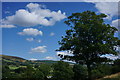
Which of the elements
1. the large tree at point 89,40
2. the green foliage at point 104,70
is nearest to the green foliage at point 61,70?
the green foliage at point 104,70

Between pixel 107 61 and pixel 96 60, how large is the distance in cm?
177

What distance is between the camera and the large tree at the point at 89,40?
2194 centimetres

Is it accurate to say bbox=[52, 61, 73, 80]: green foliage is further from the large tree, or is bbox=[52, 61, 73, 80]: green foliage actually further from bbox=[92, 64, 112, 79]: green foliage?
the large tree

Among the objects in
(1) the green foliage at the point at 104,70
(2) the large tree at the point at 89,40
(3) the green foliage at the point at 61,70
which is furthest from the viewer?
(3) the green foliage at the point at 61,70

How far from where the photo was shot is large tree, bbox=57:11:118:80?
2194 cm

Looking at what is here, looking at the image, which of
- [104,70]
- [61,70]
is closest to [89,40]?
[104,70]

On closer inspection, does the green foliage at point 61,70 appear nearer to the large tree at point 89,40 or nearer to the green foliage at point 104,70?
the green foliage at point 104,70

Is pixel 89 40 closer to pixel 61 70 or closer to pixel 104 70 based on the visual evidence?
pixel 104 70

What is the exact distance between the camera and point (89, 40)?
22.6 m

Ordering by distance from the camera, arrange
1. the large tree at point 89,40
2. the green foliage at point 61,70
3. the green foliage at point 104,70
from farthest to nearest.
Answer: the green foliage at point 61,70 → the green foliage at point 104,70 → the large tree at point 89,40

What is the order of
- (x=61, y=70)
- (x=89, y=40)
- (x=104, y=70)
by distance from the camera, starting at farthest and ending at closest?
(x=61, y=70) < (x=104, y=70) < (x=89, y=40)

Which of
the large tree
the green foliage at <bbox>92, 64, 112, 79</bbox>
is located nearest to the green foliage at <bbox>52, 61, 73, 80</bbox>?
the green foliage at <bbox>92, 64, 112, 79</bbox>

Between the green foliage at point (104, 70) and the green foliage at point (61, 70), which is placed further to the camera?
the green foliage at point (61, 70)

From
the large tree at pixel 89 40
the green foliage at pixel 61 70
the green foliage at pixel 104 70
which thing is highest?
the large tree at pixel 89 40
